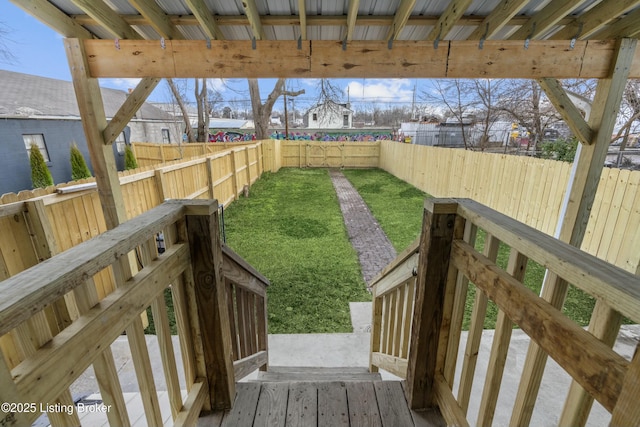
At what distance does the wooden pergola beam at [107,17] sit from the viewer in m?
2.16

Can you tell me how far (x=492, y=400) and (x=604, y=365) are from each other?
0.69 m

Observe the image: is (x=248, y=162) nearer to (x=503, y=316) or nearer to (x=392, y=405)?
(x=392, y=405)

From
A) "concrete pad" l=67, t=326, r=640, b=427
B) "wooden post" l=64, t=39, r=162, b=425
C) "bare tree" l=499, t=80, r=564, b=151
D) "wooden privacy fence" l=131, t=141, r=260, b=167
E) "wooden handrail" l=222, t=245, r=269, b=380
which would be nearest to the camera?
"wooden handrail" l=222, t=245, r=269, b=380

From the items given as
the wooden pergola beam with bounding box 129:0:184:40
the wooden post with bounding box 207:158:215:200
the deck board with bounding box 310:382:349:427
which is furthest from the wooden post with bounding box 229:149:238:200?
the deck board with bounding box 310:382:349:427

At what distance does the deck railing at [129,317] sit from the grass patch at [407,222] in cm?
227

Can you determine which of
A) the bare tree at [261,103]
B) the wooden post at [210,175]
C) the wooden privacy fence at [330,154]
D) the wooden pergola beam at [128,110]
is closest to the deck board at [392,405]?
the wooden pergola beam at [128,110]

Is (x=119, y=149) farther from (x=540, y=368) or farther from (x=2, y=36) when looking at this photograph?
(x=540, y=368)

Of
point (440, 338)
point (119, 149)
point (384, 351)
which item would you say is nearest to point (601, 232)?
point (384, 351)

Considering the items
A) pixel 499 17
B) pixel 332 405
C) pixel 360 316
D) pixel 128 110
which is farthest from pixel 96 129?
pixel 499 17

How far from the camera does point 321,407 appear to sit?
1.72 metres

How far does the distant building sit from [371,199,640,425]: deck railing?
1366 cm

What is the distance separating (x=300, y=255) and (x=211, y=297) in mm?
4068

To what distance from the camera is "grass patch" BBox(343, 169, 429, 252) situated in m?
6.66

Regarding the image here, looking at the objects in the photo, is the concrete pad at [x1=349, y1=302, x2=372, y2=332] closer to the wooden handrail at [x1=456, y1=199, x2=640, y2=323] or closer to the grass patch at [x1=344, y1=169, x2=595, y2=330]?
the grass patch at [x1=344, y1=169, x2=595, y2=330]
